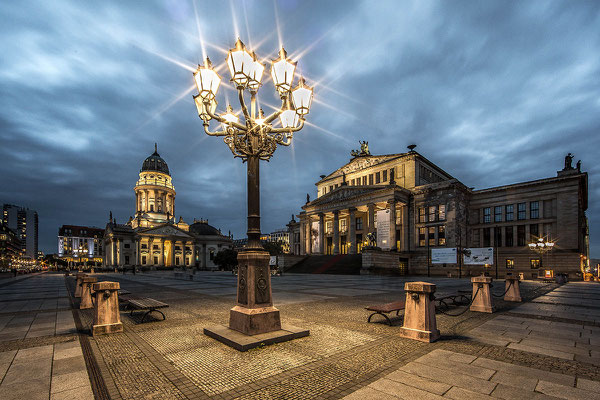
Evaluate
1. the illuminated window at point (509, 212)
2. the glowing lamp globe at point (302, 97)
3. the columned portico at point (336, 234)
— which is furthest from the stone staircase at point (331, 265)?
the glowing lamp globe at point (302, 97)

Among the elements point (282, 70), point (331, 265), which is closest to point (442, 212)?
point (331, 265)

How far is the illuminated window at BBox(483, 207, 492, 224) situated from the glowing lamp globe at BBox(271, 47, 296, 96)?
5223cm

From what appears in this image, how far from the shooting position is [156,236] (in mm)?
91500

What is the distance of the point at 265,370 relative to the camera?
516cm

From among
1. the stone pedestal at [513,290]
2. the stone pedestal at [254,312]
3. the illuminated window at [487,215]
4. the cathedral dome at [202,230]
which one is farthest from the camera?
the cathedral dome at [202,230]

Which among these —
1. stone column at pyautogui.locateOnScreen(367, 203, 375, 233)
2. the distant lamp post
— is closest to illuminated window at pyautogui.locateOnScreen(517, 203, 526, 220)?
the distant lamp post

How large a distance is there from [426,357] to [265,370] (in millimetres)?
3237

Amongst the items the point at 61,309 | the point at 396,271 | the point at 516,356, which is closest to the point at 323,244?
the point at 396,271

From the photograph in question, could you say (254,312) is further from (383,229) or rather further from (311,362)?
(383,229)

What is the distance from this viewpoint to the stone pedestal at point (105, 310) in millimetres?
7602

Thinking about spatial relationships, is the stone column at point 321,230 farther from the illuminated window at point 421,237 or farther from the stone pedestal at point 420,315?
the stone pedestal at point 420,315

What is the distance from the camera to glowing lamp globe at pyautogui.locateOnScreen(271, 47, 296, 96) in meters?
7.54

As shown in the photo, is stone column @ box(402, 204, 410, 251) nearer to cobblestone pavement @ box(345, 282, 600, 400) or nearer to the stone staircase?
the stone staircase

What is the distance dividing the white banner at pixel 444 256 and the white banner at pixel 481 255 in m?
1.98
